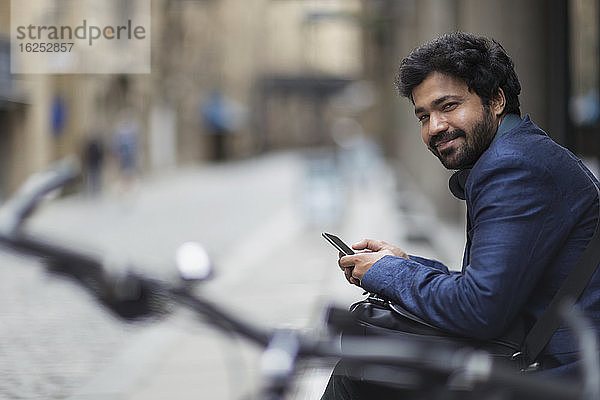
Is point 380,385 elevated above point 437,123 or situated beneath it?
situated beneath

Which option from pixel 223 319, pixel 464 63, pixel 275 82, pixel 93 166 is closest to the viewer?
pixel 223 319

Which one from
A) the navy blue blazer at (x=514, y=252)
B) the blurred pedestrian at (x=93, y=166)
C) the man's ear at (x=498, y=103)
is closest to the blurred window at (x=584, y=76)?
the man's ear at (x=498, y=103)

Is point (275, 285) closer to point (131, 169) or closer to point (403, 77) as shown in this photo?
point (403, 77)

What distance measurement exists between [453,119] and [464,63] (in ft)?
0.41

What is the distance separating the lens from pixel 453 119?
76.8 inches

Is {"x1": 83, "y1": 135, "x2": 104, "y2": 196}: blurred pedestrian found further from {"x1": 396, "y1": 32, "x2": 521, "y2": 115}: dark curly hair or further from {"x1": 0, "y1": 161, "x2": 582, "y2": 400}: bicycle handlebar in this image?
{"x1": 0, "y1": 161, "x2": 582, "y2": 400}: bicycle handlebar

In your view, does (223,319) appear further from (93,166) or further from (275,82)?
(275,82)

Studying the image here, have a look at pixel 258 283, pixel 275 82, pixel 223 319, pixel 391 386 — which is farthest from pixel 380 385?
pixel 275 82

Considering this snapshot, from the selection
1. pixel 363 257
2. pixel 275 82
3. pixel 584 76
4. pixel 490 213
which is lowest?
pixel 363 257

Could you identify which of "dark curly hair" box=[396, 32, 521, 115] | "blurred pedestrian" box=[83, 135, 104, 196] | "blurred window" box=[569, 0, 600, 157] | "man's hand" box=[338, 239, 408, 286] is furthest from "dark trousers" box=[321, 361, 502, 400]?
"blurred pedestrian" box=[83, 135, 104, 196]

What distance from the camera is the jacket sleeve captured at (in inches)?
67.5

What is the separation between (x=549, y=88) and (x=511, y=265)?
24.0 feet

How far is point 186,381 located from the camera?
17.8 feet

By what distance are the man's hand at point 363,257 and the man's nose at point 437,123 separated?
0.29 metres
